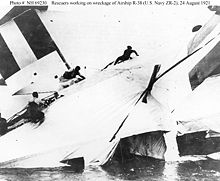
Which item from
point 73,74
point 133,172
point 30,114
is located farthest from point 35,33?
point 133,172

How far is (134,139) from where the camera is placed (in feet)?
3.77

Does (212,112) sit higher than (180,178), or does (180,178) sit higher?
(212,112)

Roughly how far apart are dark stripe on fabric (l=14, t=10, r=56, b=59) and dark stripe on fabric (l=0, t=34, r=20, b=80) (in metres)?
0.09

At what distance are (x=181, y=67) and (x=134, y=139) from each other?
0.34 metres

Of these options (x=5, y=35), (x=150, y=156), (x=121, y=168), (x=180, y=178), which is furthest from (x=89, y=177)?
(x=5, y=35)

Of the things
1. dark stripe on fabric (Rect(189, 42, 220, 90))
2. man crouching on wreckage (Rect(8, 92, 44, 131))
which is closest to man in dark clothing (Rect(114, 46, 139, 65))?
dark stripe on fabric (Rect(189, 42, 220, 90))

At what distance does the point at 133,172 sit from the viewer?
1.15 metres

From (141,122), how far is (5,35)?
63cm

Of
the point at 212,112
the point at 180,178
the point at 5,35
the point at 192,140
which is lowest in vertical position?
the point at 180,178

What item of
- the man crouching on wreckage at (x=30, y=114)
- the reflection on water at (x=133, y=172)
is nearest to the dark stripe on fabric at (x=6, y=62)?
the man crouching on wreckage at (x=30, y=114)

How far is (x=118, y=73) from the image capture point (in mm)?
1172

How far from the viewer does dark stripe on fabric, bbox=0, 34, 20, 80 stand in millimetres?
1165

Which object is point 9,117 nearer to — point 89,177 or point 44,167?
point 44,167

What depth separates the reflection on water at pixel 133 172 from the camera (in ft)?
3.75
